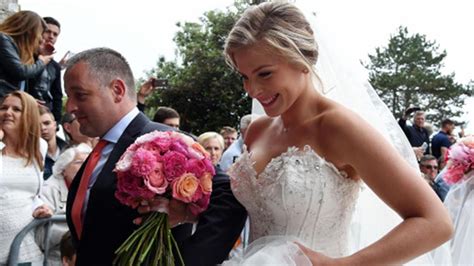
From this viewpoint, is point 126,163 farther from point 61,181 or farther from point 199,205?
point 61,181

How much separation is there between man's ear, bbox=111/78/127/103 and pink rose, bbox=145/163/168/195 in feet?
3.20

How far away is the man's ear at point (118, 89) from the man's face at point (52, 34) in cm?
425

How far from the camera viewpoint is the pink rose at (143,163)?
103 inches

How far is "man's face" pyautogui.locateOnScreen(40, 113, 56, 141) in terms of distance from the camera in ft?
22.1

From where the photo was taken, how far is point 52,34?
297 inches

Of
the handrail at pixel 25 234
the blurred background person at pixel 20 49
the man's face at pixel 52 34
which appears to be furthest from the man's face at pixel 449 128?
the handrail at pixel 25 234

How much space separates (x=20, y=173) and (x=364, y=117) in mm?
3132

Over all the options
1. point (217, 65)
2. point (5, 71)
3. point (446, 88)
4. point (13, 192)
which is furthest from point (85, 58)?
point (446, 88)

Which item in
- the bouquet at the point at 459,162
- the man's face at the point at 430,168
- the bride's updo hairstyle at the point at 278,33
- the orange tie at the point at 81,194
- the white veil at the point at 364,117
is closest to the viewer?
the bride's updo hairstyle at the point at 278,33

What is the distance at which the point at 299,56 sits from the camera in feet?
9.22

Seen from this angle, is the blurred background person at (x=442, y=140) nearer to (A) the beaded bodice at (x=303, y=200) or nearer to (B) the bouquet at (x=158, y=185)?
(A) the beaded bodice at (x=303, y=200)

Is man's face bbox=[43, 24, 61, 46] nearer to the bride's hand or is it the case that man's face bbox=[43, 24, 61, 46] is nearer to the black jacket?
the black jacket

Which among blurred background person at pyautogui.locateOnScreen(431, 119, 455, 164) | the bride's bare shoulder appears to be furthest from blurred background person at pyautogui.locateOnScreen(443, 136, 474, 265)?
blurred background person at pyautogui.locateOnScreen(431, 119, 455, 164)

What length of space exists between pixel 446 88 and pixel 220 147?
2175 inches
